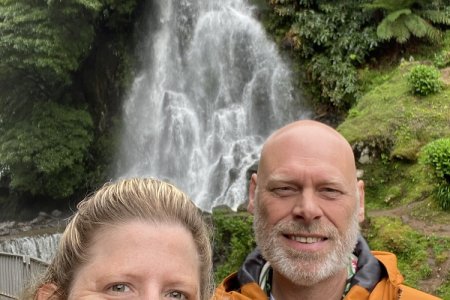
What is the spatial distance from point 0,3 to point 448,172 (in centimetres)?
1447

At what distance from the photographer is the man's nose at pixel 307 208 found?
227 centimetres

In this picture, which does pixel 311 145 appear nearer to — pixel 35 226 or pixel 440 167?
pixel 440 167

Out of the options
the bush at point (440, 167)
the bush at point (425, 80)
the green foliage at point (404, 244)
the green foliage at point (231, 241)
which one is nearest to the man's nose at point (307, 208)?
the green foliage at point (404, 244)

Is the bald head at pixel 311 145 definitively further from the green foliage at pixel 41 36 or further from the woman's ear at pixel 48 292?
the green foliage at pixel 41 36

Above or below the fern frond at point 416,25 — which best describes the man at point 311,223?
below

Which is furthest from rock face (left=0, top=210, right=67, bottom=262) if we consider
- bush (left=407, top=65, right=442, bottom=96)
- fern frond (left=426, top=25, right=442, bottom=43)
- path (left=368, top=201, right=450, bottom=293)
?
fern frond (left=426, top=25, right=442, bottom=43)

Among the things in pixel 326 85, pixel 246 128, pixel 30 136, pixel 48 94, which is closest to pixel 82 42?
pixel 48 94

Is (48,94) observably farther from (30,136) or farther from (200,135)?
(200,135)

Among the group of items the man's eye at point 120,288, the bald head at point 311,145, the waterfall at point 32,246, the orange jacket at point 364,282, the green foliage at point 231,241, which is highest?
the bald head at point 311,145

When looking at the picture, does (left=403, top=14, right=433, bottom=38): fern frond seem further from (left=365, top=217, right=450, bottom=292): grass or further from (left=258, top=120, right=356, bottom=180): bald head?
(left=258, top=120, right=356, bottom=180): bald head

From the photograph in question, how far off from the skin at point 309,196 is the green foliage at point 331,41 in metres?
12.8

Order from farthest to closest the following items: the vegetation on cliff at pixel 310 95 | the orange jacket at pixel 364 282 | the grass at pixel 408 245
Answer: the vegetation on cliff at pixel 310 95 → the grass at pixel 408 245 → the orange jacket at pixel 364 282

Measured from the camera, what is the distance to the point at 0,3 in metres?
17.2

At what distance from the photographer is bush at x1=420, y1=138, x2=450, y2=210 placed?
26.1 feet
